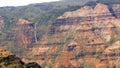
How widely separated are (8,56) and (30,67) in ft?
21.6

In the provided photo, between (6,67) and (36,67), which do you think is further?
(36,67)

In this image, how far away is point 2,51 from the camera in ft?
295

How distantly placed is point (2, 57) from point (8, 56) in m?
1.24

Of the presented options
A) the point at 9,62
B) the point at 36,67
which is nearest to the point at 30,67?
the point at 36,67

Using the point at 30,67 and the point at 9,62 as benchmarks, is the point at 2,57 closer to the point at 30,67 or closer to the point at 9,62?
the point at 9,62

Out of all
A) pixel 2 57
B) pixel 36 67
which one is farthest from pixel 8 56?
pixel 36 67

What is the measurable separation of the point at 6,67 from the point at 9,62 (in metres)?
1.14

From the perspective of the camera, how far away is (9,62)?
281 feet

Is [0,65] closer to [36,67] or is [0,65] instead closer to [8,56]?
[8,56]

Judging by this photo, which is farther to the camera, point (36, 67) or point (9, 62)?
point (36, 67)

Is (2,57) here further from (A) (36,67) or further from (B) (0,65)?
(A) (36,67)

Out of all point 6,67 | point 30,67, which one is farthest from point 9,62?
point 30,67

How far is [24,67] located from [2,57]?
15.6 feet

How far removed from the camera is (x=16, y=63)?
283 ft
